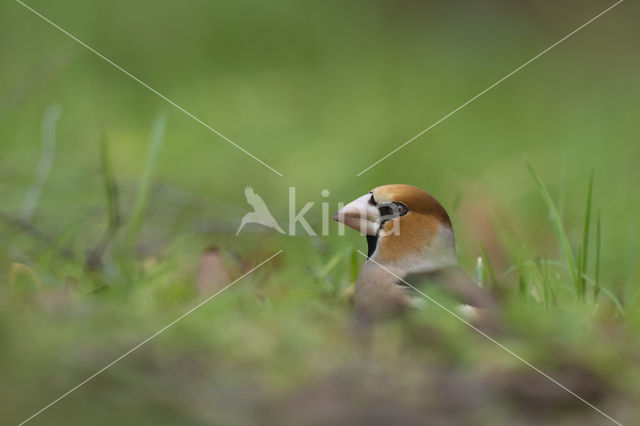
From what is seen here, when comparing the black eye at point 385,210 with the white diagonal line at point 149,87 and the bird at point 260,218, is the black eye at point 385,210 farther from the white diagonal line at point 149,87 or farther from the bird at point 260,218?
the white diagonal line at point 149,87

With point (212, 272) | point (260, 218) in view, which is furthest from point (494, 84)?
point (212, 272)

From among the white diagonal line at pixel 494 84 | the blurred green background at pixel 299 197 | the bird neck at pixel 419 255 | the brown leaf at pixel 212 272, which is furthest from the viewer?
the white diagonal line at pixel 494 84

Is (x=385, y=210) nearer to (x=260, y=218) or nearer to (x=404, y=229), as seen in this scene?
(x=404, y=229)

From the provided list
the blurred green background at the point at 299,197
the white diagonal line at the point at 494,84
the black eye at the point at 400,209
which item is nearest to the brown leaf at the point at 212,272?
the blurred green background at the point at 299,197

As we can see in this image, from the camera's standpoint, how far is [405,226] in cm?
198

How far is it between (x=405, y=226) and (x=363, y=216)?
0.11 m

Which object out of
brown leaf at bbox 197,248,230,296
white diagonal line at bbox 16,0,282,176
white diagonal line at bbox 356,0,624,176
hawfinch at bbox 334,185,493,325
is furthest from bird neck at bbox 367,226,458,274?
white diagonal line at bbox 16,0,282,176

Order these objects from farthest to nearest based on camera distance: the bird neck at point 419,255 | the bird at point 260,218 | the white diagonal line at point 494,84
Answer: the white diagonal line at point 494,84 < the bird at point 260,218 < the bird neck at point 419,255

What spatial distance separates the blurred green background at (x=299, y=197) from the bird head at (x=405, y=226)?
11 cm

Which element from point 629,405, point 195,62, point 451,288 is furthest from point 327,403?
point 195,62

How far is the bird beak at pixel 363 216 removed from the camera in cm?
→ 198

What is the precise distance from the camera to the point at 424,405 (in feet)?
2.90

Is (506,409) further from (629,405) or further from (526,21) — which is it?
(526,21)

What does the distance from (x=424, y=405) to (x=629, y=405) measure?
0.24m
